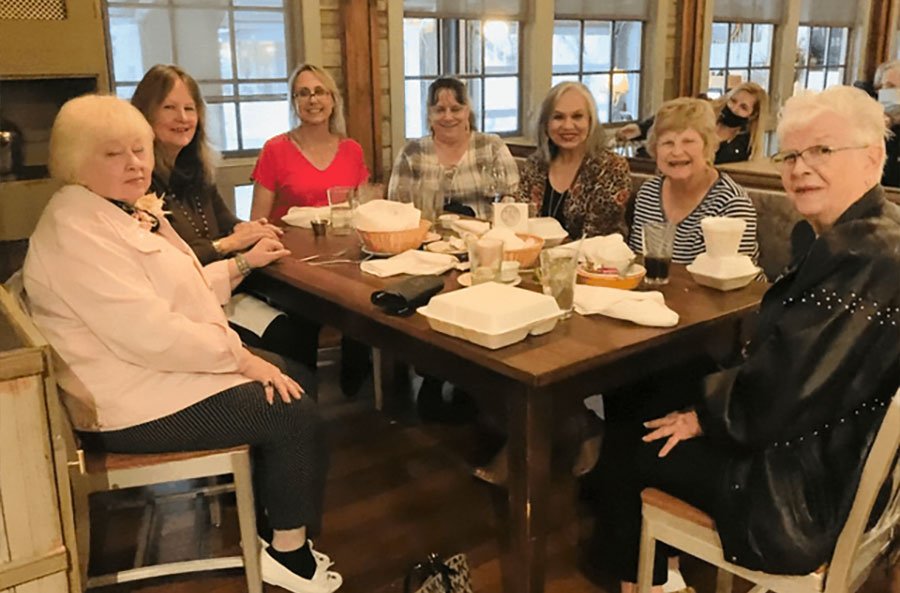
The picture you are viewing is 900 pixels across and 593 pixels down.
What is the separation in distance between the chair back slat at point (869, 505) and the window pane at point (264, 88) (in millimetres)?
3396

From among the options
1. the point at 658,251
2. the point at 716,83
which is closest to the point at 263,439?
the point at 658,251

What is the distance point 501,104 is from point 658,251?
10.5 feet

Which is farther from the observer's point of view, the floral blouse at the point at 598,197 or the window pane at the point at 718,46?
the window pane at the point at 718,46

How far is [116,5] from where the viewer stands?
355 cm

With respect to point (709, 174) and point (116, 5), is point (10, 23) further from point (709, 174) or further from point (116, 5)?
point (709, 174)

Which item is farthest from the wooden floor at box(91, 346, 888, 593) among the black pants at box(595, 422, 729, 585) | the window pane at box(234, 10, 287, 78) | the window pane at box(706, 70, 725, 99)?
the window pane at box(706, 70, 725, 99)

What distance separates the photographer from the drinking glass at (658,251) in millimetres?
2002

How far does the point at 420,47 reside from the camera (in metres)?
→ 4.57

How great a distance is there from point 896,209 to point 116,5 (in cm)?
323

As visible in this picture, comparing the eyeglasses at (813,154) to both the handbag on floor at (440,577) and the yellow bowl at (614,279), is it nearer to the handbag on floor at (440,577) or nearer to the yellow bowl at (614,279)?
the yellow bowl at (614,279)

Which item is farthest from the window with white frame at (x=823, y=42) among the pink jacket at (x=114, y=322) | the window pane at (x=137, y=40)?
the pink jacket at (x=114, y=322)

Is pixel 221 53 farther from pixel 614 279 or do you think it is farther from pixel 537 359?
pixel 537 359

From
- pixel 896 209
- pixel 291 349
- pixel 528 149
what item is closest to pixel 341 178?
pixel 291 349

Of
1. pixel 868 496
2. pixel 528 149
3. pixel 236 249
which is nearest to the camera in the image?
pixel 868 496
